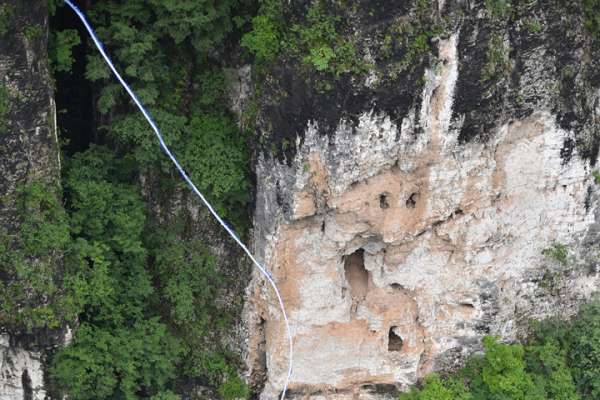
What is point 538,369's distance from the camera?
14.4 m

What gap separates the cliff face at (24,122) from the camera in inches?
449

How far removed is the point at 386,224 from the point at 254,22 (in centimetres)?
375

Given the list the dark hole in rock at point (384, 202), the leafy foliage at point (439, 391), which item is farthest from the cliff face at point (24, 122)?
the leafy foliage at point (439, 391)

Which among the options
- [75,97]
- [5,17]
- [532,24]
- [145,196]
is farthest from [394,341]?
[5,17]

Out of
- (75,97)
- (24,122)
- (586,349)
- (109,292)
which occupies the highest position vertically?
(75,97)

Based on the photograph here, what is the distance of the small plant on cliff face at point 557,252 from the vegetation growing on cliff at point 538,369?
46.9 inches

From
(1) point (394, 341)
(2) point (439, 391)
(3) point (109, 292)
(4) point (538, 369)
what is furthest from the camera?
(1) point (394, 341)

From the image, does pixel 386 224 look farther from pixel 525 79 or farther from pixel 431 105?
pixel 525 79

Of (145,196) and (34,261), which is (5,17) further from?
(145,196)

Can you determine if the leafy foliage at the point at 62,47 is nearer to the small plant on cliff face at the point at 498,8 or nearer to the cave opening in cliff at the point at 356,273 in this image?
the cave opening in cliff at the point at 356,273

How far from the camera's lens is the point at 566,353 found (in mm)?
14562

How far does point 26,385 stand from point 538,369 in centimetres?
830

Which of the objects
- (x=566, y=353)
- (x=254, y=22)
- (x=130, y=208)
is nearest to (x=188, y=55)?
(x=254, y=22)

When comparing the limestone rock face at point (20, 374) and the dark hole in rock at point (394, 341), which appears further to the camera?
the dark hole in rock at point (394, 341)
